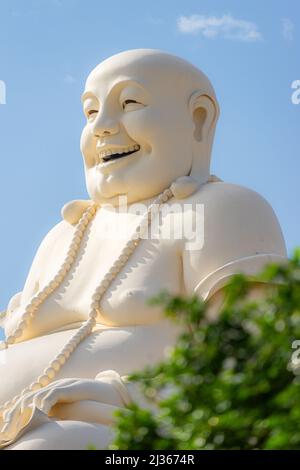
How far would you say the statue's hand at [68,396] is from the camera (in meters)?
7.34

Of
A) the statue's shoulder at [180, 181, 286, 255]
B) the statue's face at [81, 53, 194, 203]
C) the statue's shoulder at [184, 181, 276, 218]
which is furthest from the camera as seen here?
the statue's face at [81, 53, 194, 203]

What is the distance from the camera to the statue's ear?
9.05 meters

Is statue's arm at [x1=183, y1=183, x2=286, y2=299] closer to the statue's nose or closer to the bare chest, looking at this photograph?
the bare chest

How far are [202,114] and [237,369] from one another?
196 inches

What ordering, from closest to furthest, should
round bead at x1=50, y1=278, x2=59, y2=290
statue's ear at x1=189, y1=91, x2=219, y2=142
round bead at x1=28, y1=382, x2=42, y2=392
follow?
round bead at x1=28, y1=382, x2=42, y2=392, round bead at x1=50, y1=278, x2=59, y2=290, statue's ear at x1=189, y1=91, x2=219, y2=142

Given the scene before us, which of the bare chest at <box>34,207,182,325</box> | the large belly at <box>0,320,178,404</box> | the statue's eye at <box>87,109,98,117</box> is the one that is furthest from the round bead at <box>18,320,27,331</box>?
the statue's eye at <box>87,109,98,117</box>

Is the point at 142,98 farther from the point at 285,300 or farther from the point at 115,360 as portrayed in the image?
the point at 285,300

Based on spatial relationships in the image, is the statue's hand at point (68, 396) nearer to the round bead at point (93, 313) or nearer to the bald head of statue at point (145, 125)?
the round bead at point (93, 313)

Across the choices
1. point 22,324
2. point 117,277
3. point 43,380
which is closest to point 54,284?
point 22,324

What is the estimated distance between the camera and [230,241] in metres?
8.32

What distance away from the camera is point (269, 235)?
8469 millimetres

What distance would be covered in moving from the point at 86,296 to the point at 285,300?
14.2 ft
